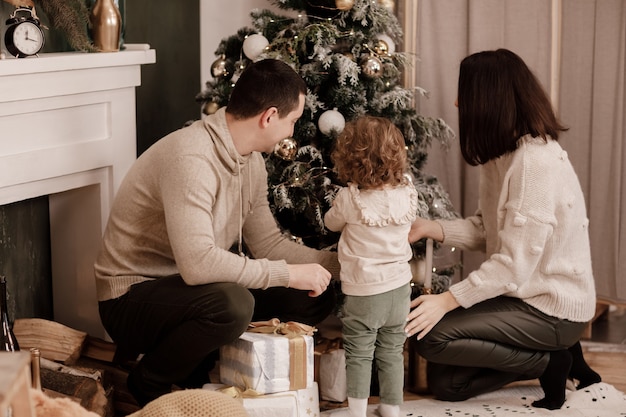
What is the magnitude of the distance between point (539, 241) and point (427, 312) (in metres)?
0.42

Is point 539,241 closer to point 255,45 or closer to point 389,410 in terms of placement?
point 389,410

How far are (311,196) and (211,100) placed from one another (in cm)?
56

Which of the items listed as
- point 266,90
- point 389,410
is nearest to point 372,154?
point 266,90

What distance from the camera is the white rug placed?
3008 mm

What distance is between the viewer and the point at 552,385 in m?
3.04

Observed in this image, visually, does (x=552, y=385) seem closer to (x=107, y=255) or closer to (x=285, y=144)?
(x=285, y=144)

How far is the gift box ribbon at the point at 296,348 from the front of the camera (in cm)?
264

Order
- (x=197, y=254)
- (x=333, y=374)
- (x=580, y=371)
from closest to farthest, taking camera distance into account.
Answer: (x=197, y=254)
(x=333, y=374)
(x=580, y=371)

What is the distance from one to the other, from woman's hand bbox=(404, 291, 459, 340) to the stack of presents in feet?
1.28

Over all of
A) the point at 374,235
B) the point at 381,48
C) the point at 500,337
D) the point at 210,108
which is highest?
the point at 381,48

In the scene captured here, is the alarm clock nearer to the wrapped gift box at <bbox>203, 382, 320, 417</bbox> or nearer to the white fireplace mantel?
the white fireplace mantel

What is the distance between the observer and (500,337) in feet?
9.75

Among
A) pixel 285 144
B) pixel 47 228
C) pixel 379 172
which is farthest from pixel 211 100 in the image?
pixel 379 172

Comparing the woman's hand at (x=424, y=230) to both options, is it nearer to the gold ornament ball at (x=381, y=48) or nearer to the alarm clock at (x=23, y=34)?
the gold ornament ball at (x=381, y=48)
